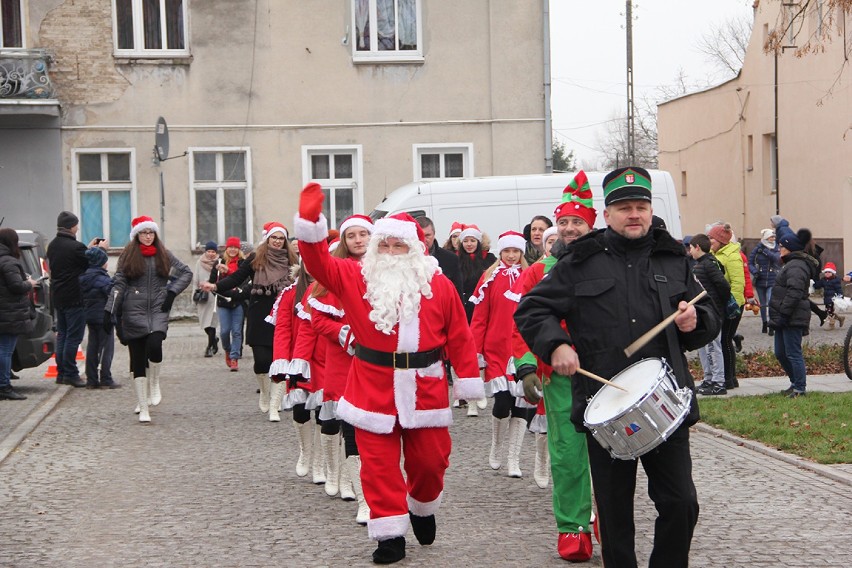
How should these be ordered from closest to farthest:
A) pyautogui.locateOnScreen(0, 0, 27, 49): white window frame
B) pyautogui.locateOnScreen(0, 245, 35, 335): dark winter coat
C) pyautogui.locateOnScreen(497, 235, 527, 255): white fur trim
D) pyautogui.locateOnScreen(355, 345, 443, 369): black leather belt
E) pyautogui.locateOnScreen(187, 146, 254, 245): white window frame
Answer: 1. pyautogui.locateOnScreen(355, 345, 443, 369): black leather belt
2. pyautogui.locateOnScreen(497, 235, 527, 255): white fur trim
3. pyautogui.locateOnScreen(0, 245, 35, 335): dark winter coat
4. pyautogui.locateOnScreen(0, 0, 27, 49): white window frame
5. pyautogui.locateOnScreen(187, 146, 254, 245): white window frame

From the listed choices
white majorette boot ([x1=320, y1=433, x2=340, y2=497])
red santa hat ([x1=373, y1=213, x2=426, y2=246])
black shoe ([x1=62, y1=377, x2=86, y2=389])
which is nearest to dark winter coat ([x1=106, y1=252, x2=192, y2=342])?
black shoe ([x1=62, y1=377, x2=86, y2=389])

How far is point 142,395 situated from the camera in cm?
Result: 1293

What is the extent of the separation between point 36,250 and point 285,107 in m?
10.6

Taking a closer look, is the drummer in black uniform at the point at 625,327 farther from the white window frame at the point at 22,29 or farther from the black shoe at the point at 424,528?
the white window frame at the point at 22,29

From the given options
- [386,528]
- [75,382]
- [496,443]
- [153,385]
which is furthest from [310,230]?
[75,382]

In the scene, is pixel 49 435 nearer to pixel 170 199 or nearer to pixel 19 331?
pixel 19 331

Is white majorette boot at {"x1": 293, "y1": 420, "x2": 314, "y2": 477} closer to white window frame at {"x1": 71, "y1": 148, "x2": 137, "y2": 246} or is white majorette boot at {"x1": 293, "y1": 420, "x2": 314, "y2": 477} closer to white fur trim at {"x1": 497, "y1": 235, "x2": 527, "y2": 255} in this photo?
white fur trim at {"x1": 497, "y1": 235, "x2": 527, "y2": 255}

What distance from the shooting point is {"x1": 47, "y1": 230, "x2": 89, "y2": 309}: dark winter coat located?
16.0 m

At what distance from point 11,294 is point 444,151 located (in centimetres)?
1447

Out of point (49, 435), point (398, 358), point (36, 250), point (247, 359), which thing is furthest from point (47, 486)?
point (247, 359)

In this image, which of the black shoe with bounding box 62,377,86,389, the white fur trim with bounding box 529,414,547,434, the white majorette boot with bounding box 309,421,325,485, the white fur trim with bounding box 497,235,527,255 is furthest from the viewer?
the black shoe with bounding box 62,377,86,389

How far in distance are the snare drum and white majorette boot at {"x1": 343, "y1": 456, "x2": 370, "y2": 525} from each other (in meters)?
2.88

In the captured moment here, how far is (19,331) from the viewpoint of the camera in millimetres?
14945

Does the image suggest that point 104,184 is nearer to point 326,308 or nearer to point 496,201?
point 496,201
